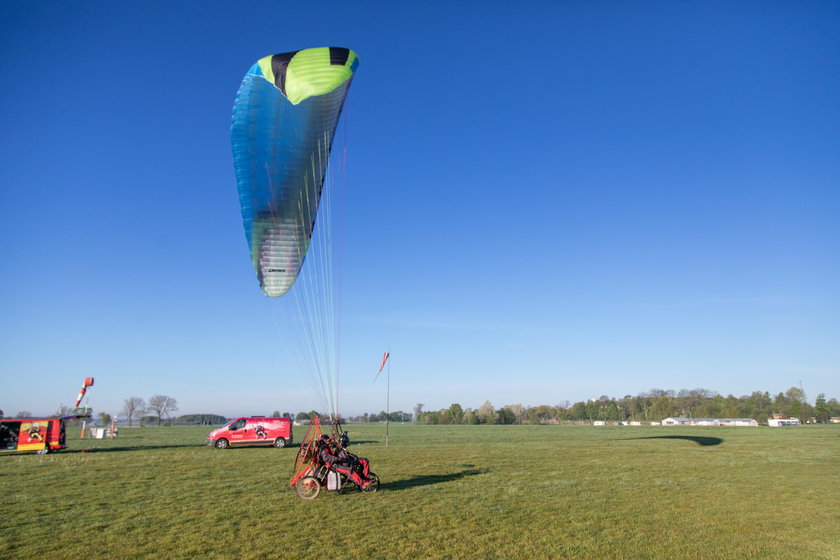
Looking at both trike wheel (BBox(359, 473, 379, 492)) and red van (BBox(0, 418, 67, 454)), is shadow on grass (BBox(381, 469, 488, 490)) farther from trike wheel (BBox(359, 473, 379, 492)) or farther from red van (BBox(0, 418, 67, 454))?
red van (BBox(0, 418, 67, 454))

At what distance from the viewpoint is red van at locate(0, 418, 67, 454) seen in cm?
2070

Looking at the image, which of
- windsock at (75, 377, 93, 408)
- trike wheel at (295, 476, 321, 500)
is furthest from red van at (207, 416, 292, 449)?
trike wheel at (295, 476, 321, 500)

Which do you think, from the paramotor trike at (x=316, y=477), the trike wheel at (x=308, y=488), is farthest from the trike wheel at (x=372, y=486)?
the trike wheel at (x=308, y=488)

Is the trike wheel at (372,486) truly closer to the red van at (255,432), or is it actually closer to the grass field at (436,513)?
the grass field at (436,513)

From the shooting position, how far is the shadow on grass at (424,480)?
1187 centimetres

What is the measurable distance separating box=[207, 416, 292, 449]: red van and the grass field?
303 inches

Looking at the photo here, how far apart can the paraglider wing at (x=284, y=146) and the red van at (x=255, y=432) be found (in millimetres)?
13650

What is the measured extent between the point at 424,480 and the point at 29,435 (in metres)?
18.1

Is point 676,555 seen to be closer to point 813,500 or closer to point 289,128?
point 813,500

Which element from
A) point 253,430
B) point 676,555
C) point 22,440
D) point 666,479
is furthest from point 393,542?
point 22,440

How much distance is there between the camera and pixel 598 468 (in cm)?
1541

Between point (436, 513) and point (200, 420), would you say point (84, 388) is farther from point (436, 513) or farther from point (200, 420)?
point (200, 420)

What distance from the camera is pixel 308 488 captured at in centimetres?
1028

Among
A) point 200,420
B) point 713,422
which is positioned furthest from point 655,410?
point 200,420
